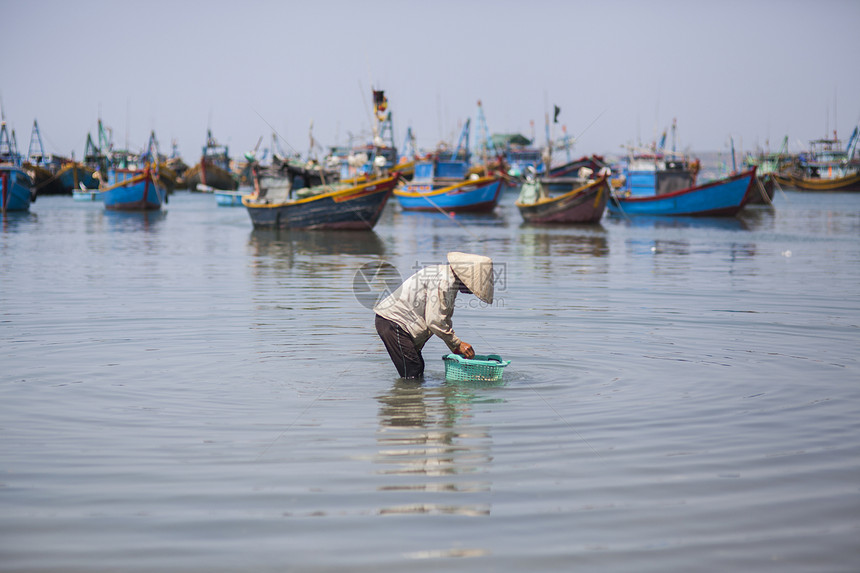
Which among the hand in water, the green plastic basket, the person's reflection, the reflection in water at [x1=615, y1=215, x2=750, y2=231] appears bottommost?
the person's reflection

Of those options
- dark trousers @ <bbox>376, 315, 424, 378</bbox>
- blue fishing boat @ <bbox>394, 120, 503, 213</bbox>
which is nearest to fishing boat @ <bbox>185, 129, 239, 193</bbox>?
blue fishing boat @ <bbox>394, 120, 503, 213</bbox>

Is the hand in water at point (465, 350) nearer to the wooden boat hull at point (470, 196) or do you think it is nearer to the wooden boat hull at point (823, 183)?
the wooden boat hull at point (470, 196)

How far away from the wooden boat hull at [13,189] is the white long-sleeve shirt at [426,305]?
35.0 metres

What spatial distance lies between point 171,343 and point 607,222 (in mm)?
28208

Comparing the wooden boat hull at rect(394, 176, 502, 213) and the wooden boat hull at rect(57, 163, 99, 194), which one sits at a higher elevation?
the wooden boat hull at rect(57, 163, 99, 194)

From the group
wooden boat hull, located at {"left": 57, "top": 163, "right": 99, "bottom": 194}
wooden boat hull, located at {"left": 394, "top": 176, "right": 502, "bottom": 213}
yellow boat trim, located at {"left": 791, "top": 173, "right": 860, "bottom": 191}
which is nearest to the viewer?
wooden boat hull, located at {"left": 394, "top": 176, "right": 502, "bottom": 213}

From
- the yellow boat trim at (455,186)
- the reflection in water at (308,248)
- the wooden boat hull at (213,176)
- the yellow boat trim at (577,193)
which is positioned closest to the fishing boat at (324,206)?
the reflection in water at (308,248)

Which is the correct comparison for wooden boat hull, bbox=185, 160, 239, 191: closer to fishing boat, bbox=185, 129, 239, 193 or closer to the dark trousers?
fishing boat, bbox=185, 129, 239, 193

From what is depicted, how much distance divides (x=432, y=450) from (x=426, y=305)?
1419 mm

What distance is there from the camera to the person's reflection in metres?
4.39

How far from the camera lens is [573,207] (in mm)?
31953

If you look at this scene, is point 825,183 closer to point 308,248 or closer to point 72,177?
point 72,177

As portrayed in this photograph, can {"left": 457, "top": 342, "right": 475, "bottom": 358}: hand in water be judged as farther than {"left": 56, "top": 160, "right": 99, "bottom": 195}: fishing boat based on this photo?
No

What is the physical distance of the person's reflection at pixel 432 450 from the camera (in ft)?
14.4
